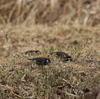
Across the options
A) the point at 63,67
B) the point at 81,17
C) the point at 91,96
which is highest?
the point at 81,17

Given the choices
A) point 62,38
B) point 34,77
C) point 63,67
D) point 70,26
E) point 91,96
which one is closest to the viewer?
point 91,96

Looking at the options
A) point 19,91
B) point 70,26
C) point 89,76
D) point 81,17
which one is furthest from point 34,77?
point 81,17

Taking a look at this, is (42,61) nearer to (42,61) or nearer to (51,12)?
(42,61)

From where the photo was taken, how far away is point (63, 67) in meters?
2.65

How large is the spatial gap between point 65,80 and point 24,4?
4932mm

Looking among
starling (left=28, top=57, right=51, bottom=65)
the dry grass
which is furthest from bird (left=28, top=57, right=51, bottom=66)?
the dry grass

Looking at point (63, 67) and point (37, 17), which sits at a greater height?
point (37, 17)

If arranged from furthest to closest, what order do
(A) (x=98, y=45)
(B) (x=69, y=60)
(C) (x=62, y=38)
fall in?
(C) (x=62, y=38) → (A) (x=98, y=45) → (B) (x=69, y=60)

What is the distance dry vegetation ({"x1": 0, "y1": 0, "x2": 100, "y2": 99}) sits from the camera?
2359 millimetres

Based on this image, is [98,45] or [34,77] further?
[98,45]

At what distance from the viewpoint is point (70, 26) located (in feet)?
20.7

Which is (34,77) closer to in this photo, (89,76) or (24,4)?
(89,76)

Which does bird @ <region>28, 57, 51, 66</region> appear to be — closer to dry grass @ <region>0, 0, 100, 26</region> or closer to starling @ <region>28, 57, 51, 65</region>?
starling @ <region>28, 57, 51, 65</region>

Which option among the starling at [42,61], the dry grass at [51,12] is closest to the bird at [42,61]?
the starling at [42,61]
